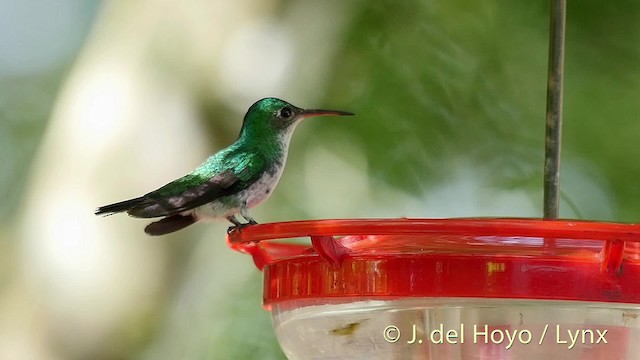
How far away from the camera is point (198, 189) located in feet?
6.77

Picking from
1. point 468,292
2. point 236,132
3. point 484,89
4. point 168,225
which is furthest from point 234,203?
point 484,89

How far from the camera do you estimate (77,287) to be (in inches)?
126

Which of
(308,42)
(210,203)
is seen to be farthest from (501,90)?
(210,203)

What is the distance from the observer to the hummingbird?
6.49 ft

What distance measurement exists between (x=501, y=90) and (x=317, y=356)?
95.3 inches

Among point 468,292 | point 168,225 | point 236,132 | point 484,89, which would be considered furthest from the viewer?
point 484,89

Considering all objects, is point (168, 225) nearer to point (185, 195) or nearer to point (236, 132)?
point (185, 195)

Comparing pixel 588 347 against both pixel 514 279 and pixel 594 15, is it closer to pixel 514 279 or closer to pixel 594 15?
pixel 514 279

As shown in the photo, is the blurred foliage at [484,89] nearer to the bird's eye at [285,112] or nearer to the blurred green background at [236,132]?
the blurred green background at [236,132]

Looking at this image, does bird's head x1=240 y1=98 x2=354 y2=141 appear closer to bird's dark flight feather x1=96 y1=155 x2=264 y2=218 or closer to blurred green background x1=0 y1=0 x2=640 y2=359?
bird's dark flight feather x1=96 y1=155 x2=264 y2=218

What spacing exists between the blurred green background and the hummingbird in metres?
0.88
